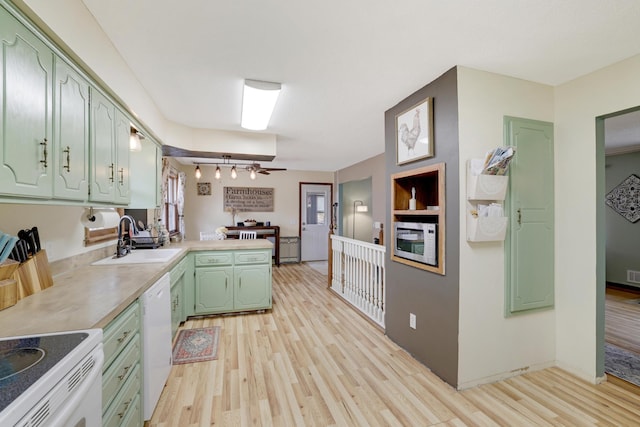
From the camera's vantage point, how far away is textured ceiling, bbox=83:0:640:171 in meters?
1.48

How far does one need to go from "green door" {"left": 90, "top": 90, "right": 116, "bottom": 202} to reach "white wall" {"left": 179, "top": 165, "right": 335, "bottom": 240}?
424 cm

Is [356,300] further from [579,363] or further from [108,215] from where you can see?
[108,215]

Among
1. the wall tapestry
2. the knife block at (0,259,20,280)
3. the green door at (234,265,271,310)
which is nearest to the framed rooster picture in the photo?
the green door at (234,265,271,310)

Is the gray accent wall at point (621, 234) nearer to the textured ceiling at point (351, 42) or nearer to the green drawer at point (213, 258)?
the textured ceiling at point (351, 42)

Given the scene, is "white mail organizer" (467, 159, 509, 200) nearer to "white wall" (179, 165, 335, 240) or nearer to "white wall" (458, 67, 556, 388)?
"white wall" (458, 67, 556, 388)

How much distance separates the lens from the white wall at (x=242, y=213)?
6.24 m

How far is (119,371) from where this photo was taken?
134 centimetres

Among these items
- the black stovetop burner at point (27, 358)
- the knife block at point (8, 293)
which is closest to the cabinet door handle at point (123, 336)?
the black stovetop burner at point (27, 358)

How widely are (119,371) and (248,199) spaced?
5.46 metres

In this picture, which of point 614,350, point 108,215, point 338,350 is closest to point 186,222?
point 108,215

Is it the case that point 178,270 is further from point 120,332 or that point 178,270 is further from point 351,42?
point 351,42

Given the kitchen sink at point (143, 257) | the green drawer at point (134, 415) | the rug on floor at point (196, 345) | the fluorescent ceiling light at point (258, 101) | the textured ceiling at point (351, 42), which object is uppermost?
the textured ceiling at point (351, 42)

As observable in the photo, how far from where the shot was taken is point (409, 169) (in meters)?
2.57

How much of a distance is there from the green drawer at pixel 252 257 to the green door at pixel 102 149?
1726mm
